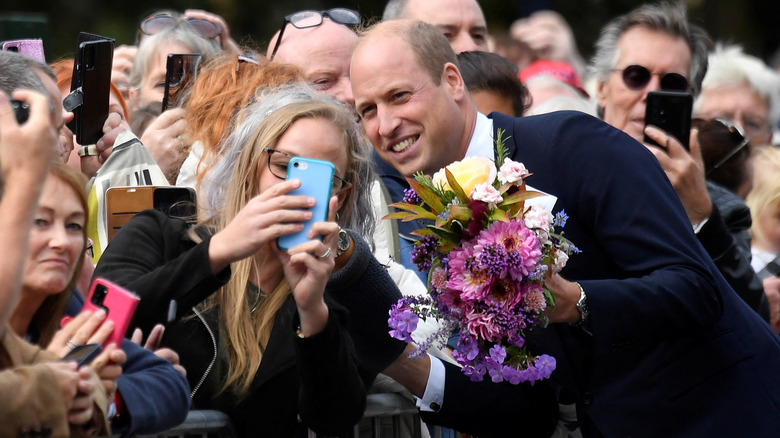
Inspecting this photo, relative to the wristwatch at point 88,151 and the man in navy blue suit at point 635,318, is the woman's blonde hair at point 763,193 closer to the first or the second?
the man in navy blue suit at point 635,318

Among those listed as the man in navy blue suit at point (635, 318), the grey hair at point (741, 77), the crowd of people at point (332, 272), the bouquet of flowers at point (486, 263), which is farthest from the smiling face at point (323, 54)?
the grey hair at point (741, 77)

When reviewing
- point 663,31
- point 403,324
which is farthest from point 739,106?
point 403,324

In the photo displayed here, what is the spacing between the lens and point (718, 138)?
5707mm

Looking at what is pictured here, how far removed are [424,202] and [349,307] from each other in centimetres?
46

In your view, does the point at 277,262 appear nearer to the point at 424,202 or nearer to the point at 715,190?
the point at 424,202

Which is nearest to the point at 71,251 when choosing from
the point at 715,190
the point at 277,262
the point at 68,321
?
the point at 68,321

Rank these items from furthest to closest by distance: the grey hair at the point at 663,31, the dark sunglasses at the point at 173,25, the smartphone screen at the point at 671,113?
the dark sunglasses at the point at 173,25 → the grey hair at the point at 663,31 → the smartphone screen at the point at 671,113

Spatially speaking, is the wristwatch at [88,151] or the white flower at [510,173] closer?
the white flower at [510,173]

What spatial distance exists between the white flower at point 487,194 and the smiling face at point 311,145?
616 millimetres

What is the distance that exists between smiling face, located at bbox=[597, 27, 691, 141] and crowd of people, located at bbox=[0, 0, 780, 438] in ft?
2.14

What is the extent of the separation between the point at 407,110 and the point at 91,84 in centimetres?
114

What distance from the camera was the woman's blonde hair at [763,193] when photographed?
6074 mm

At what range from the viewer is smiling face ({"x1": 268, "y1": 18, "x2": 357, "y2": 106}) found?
5402mm

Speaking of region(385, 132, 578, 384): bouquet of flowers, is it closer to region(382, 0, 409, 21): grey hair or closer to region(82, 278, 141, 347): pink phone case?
region(82, 278, 141, 347): pink phone case
